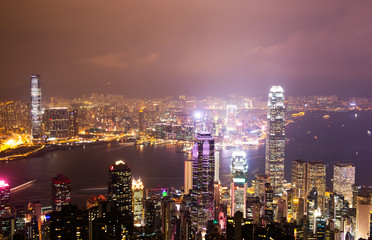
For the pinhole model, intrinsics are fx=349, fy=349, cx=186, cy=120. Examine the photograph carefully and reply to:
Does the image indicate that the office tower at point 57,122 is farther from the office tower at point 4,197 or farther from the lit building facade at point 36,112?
the office tower at point 4,197

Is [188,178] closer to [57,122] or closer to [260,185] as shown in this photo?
[260,185]

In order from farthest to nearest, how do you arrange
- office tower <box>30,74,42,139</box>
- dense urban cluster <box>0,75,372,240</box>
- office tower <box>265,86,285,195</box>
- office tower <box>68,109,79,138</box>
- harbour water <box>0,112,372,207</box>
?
office tower <box>68,109,79,138</box> < office tower <box>30,74,42,139</box> < office tower <box>265,86,285,195</box> < harbour water <box>0,112,372,207</box> < dense urban cluster <box>0,75,372,240</box>

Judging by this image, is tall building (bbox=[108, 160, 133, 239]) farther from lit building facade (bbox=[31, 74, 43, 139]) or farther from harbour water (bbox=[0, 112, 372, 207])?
lit building facade (bbox=[31, 74, 43, 139])

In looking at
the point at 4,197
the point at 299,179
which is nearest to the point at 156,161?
the point at 299,179

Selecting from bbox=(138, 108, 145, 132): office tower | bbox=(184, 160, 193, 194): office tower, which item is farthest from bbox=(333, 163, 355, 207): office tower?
bbox=(138, 108, 145, 132): office tower

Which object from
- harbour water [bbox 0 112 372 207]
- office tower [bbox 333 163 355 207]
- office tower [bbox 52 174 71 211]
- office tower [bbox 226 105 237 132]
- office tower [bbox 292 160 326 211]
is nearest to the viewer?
office tower [bbox 52 174 71 211]

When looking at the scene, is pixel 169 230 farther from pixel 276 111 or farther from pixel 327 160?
pixel 276 111
